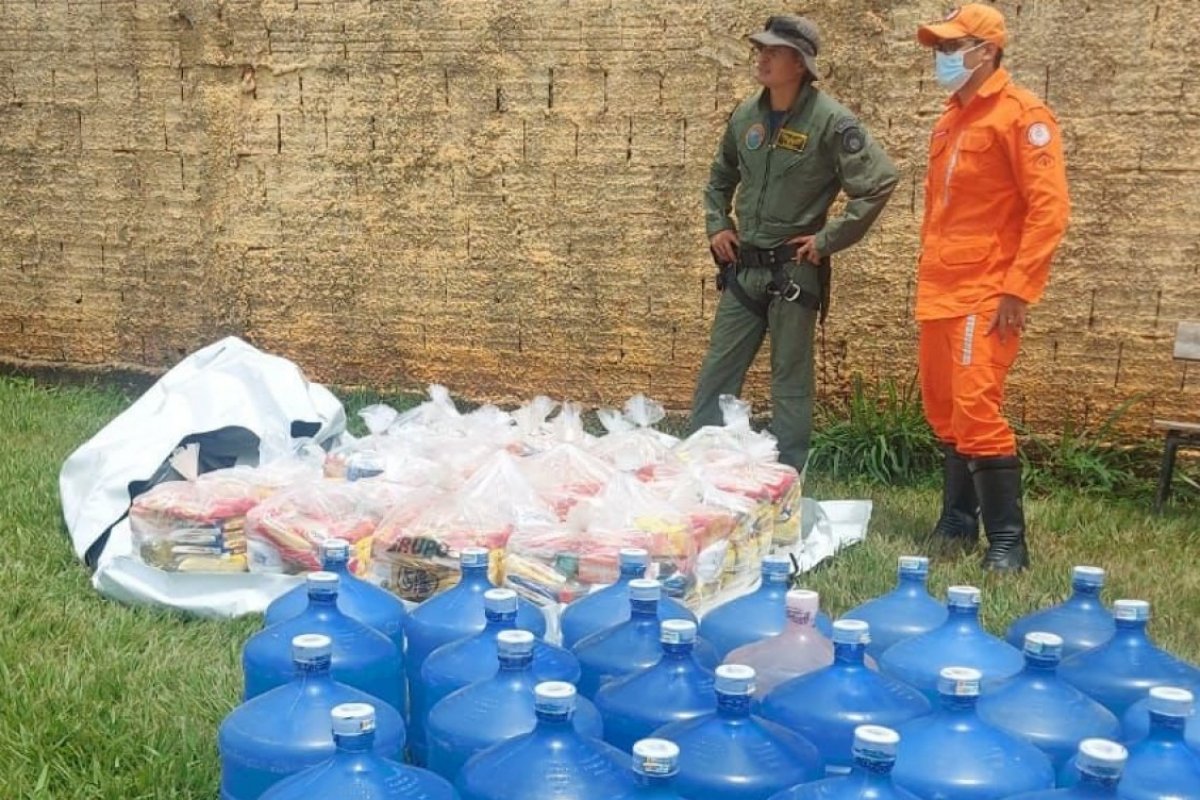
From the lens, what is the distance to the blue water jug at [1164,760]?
1737mm

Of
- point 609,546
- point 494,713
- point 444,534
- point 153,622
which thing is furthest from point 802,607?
point 153,622

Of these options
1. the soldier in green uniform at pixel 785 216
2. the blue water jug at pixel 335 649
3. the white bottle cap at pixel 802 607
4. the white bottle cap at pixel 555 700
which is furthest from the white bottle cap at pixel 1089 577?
the soldier in green uniform at pixel 785 216

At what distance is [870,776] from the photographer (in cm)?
165

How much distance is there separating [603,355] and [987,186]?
253 cm

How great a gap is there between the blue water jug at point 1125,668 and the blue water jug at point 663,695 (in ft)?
2.35

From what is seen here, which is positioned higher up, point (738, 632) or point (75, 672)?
point (738, 632)

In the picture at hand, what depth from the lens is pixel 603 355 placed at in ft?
20.9

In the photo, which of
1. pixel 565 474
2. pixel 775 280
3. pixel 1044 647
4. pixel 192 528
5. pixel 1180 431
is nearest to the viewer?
pixel 1044 647

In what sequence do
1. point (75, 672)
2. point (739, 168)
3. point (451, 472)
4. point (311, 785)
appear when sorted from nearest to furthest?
point (311, 785) → point (75, 672) → point (451, 472) → point (739, 168)

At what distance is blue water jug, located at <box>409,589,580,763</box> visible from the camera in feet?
7.65

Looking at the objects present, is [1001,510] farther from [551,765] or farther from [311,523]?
[551,765]

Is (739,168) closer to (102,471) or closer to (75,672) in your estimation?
(102,471)

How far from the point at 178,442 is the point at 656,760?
3363mm

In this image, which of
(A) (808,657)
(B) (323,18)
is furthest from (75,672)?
(B) (323,18)
